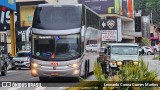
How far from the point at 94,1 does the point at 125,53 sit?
7181 centimetres

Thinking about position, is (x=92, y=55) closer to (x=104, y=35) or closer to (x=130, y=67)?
(x=130, y=67)

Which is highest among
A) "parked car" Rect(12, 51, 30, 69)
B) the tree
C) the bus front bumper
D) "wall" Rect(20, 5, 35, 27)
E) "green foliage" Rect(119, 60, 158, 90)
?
the tree

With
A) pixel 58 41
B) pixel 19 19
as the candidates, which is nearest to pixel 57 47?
pixel 58 41

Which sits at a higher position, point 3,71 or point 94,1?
point 94,1

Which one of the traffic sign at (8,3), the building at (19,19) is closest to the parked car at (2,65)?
the traffic sign at (8,3)

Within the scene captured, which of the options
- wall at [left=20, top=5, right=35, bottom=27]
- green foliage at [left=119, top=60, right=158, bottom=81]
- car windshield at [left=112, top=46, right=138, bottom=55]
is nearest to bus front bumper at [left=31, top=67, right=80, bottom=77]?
car windshield at [left=112, top=46, right=138, bottom=55]

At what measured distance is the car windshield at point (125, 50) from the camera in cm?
2284

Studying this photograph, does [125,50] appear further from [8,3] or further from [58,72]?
[8,3]

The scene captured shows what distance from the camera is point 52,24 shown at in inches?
A: 775

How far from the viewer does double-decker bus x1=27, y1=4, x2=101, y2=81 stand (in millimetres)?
19250

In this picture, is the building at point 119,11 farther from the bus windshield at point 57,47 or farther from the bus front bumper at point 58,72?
the bus front bumper at point 58,72

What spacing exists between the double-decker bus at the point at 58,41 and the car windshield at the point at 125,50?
10.7ft

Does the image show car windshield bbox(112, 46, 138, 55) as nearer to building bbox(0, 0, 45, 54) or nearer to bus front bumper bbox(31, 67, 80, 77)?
bus front bumper bbox(31, 67, 80, 77)

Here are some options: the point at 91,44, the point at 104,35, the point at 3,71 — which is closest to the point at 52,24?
the point at 91,44
